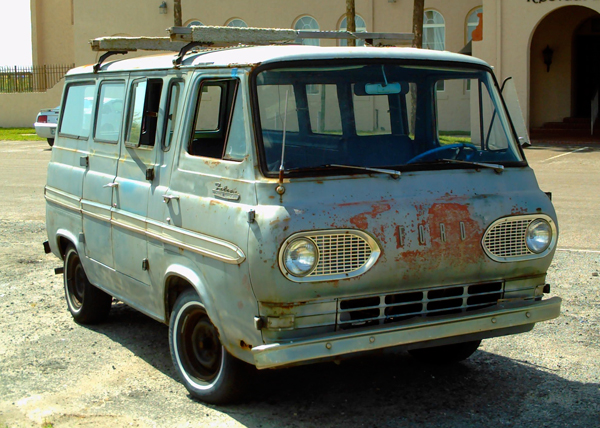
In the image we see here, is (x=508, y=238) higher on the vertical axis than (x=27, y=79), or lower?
lower

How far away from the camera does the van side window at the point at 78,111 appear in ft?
21.9

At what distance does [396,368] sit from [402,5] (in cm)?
2749

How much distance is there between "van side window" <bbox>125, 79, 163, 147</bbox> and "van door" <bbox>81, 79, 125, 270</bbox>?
26cm

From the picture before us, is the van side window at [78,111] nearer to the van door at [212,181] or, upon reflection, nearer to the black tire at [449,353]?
the van door at [212,181]

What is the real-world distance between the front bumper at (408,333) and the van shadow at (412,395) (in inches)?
6.7

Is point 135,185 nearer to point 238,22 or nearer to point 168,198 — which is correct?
point 168,198

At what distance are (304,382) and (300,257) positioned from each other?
1.37m

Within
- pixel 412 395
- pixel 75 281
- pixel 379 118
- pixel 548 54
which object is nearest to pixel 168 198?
pixel 379 118

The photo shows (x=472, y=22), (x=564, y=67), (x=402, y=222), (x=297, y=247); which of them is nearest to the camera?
(x=297, y=247)

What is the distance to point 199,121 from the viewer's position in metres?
5.19

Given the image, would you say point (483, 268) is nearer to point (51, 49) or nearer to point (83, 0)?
point (83, 0)

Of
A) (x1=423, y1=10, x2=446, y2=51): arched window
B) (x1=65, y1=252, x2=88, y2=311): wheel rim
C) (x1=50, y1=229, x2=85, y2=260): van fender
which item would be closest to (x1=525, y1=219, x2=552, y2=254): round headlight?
(x1=50, y1=229, x2=85, y2=260): van fender

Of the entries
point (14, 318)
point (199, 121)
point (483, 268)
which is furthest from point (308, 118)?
point (14, 318)

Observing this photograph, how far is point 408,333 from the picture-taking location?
14.6 feet
